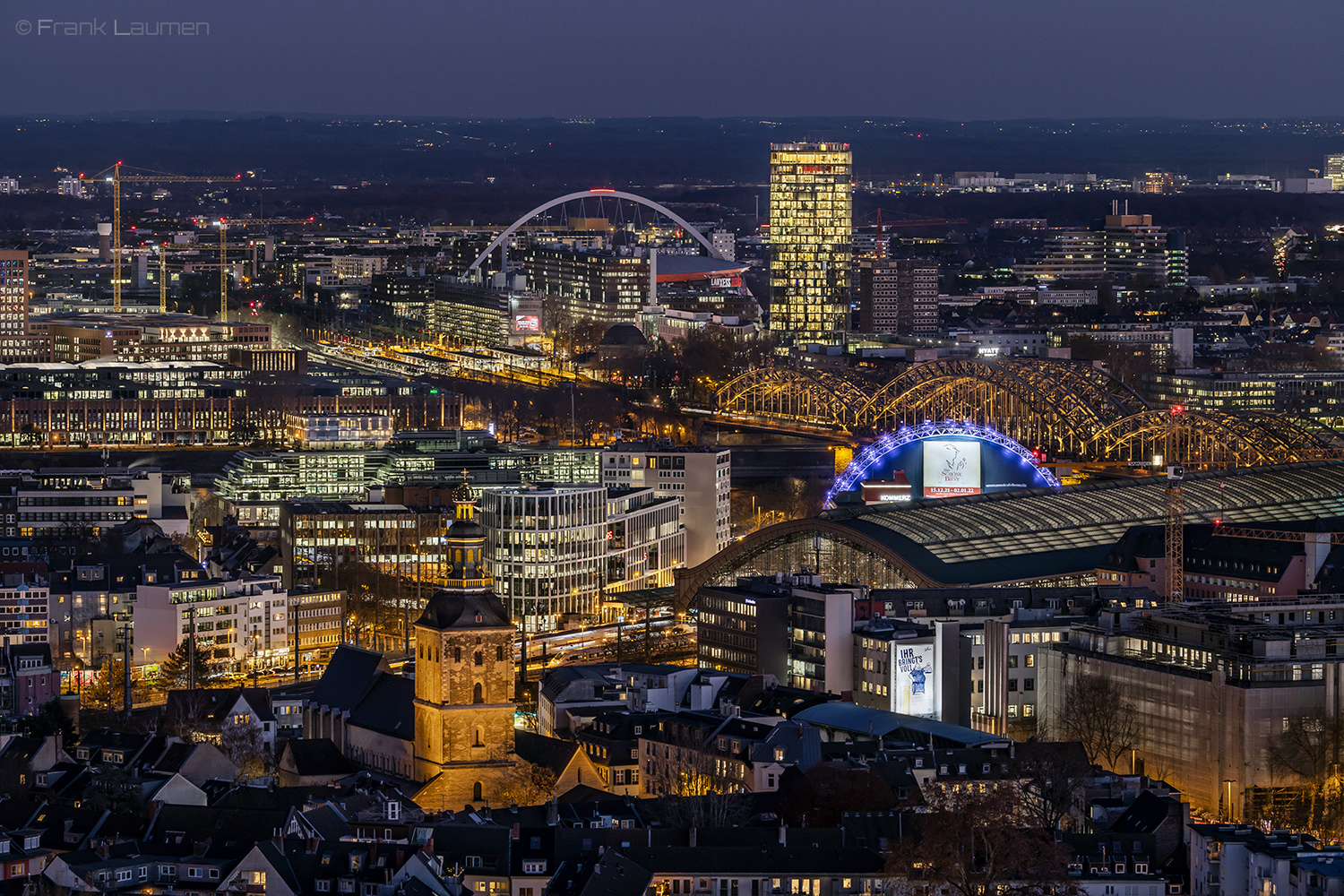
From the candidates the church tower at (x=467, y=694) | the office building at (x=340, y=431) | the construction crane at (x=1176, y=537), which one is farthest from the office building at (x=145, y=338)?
the church tower at (x=467, y=694)

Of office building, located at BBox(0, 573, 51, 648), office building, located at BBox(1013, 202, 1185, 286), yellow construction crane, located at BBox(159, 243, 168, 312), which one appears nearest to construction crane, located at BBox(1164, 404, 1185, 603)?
office building, located at BBox(0, 573, 51, 648)

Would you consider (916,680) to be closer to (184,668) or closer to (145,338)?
(184,668)

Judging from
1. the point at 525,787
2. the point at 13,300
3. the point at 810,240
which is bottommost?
the point at 525,787

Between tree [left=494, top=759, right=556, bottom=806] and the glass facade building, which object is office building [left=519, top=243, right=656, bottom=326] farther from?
tree [left=494, top=759, right=556, bottom=806]

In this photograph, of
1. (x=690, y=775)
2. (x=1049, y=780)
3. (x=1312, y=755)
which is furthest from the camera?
(x=1312, y=755)

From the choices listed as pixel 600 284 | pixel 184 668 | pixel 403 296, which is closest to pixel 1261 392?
pixel 600 284

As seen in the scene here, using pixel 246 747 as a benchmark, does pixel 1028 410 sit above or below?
above

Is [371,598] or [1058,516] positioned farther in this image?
[1058,516]
